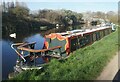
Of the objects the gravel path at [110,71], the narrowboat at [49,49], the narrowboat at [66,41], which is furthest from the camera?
the narrowboat at [66,41]

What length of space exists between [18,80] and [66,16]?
74.1 meters

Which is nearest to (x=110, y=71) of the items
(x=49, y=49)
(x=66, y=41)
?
(x=49, y=49)

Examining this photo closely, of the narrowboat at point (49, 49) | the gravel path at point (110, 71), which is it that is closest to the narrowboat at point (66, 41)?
the narrowboat at point (49, 49)

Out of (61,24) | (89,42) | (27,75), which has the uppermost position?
(27,75)

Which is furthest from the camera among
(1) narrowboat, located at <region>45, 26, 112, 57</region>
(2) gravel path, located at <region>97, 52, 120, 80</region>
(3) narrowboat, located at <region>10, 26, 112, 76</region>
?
(1) narrowboat, located at <region>45, 26, 112, 57</region>

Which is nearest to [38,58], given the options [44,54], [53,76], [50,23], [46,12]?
[44,54]

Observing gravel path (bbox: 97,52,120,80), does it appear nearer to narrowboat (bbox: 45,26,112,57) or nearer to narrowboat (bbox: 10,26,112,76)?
narrowboat (bbox: 10,26,112,76)

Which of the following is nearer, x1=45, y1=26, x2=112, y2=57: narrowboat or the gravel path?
the gravel path

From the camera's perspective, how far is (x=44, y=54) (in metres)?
20.8

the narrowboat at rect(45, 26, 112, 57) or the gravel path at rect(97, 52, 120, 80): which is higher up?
the gravel path at rect(97, 52, 120, 80)

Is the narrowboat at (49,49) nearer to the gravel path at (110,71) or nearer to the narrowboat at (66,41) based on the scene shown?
the narrowboat at (66,41)

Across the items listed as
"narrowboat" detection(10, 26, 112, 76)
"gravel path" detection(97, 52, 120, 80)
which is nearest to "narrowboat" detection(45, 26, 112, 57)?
"narrowboat" detection(10, 26, 112, 76)

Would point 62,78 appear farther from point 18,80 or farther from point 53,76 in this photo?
point 18,80

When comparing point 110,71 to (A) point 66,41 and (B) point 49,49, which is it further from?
(A) point 66,41
